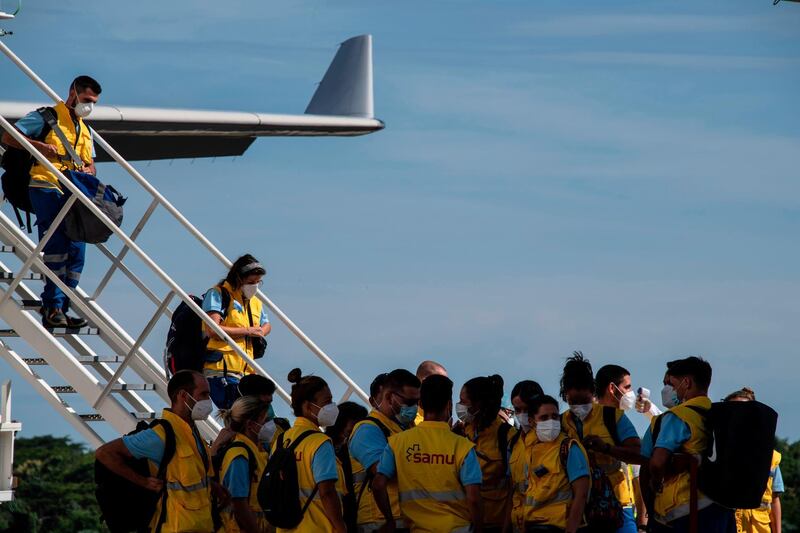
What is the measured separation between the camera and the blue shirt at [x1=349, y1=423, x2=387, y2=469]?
27.3 feet

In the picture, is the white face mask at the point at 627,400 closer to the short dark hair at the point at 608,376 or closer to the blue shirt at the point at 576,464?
the short dark hair at the point at 608,376

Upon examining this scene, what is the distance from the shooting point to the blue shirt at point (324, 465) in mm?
7754

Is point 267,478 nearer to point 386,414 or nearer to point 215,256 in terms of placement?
point 386,414

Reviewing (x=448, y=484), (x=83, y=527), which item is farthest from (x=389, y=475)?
(x=83, y=527)

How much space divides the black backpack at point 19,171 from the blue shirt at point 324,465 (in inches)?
183

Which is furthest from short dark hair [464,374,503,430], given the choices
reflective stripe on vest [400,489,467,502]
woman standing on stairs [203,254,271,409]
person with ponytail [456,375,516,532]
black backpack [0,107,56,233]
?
black backpack [0,107,56,233]

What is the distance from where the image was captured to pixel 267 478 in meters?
7.95

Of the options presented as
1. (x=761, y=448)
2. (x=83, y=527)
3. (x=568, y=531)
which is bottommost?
(x=83, y=527)

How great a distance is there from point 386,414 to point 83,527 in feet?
193

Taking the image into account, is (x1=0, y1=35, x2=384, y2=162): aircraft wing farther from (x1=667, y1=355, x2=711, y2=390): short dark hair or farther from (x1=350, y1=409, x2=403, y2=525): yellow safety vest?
(x1=667, y1=355, x2=711, y2=390): short dark hair

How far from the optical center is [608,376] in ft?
30.0

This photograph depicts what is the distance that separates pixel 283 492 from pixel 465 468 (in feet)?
3.57

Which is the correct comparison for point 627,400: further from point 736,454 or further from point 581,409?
point 736,454

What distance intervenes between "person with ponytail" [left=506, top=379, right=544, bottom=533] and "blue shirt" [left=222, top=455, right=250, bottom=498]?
66.5 inches
